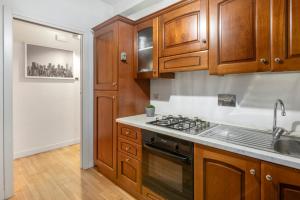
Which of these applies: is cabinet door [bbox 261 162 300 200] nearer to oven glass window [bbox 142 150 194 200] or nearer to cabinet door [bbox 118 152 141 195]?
oven glass window [bbox 142 150 194 200]

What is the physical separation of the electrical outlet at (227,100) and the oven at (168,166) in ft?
2.18

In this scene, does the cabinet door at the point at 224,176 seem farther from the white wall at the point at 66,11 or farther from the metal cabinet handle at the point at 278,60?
the white wall at the point at 66,11

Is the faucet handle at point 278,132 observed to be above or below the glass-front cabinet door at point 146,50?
below

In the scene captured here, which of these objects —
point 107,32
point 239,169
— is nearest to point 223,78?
point 239,169

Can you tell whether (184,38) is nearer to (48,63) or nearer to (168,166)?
(168,166)

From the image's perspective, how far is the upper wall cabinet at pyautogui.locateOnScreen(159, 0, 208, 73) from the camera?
Result: 1.49 metres

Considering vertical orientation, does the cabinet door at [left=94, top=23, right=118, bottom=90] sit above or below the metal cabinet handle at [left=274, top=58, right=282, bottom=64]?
above

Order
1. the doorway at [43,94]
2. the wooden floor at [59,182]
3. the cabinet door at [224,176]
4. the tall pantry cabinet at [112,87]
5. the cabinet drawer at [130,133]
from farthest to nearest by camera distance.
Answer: the doorway at [43,94] < the tall pantry cabinet at [112,87] < the wooden floor at [59,182] < the cabinet drawer at [130,133] < the cabinet door at [224,176]

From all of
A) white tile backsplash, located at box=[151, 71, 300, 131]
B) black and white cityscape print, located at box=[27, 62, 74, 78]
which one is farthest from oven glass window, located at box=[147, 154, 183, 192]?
black and white cityscape print, located at box=[27, 62, 74, 78]

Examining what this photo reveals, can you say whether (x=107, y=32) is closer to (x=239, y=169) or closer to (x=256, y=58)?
(x=256, y=58)

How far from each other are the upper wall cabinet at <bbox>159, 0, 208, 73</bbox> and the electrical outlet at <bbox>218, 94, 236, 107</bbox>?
0.41m

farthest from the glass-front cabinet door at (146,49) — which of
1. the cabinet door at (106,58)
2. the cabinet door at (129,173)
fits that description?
the cabinet door at (129,173)

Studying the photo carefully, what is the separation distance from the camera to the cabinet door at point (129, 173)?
175 cm

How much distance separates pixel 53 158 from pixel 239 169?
2882 millimetres
